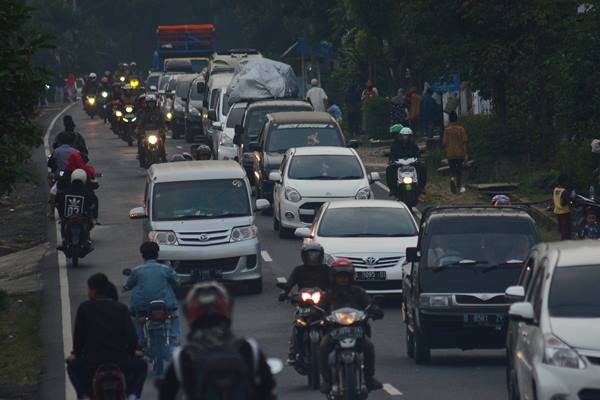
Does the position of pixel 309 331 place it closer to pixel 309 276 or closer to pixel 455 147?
pixel 309 276

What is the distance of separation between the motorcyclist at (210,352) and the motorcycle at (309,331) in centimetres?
787

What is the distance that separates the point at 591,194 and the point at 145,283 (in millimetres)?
14223

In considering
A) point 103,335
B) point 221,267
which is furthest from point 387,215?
Result: point 103,335

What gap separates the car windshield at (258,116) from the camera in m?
41.8

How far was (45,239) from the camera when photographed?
35.6 metres

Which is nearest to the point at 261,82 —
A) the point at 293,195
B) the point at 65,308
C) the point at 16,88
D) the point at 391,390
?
the point at 293,195

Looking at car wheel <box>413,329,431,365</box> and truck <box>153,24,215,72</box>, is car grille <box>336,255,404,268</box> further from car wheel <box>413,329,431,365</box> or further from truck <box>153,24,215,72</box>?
truck <box>153,24,215,72</box>

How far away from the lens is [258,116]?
42188mm

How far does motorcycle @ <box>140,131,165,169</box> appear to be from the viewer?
146 feet

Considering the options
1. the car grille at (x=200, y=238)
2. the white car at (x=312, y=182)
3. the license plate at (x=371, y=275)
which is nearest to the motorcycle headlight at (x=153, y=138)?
the white car at (x=312, y=182)

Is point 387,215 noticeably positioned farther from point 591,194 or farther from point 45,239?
point 45,239

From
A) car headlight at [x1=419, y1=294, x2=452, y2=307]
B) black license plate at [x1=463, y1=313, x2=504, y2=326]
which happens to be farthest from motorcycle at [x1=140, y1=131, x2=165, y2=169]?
black license plate at [x1=463, y1=313, x2=504, y2=326]

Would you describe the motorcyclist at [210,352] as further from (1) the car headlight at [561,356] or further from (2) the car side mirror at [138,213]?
(2) the car side mirror at [138,213]

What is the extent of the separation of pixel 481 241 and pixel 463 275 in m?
0.78
